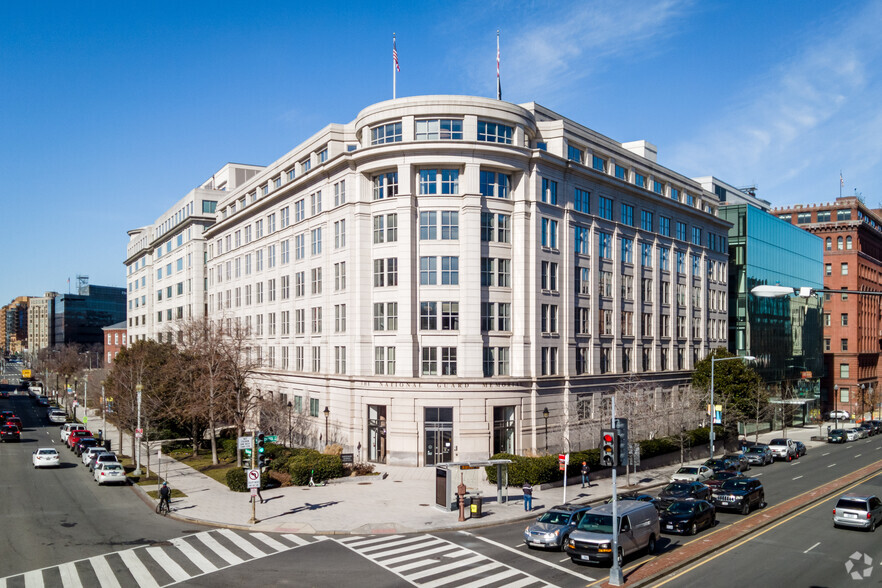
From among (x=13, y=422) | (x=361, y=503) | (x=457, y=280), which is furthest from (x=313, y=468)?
(x=13, y=422)

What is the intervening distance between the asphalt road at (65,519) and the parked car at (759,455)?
4591 cm

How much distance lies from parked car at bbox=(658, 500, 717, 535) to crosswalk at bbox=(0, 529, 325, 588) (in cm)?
1569

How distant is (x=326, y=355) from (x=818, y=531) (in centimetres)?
3823

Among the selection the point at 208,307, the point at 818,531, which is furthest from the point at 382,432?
the point at 208,307

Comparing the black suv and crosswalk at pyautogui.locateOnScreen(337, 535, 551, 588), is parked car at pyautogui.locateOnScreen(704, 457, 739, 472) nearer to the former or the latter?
the black suv

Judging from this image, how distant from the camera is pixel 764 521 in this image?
32.6 metres

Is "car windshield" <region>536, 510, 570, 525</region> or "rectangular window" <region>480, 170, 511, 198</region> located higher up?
"rectangular window" <region>480, 170, 511, 198</region>

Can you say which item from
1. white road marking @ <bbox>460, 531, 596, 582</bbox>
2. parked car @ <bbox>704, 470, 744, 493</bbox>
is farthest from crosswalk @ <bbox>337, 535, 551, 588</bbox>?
parked car @ <bbox>704, 470, 744, 493</bbox>

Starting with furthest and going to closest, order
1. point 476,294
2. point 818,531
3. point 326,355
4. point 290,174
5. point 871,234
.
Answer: point 871,234 < point 290,174 < point 326,355 < point 476,294 < point 818,531

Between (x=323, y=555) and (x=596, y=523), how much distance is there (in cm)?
1091

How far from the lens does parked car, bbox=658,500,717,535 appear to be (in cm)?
2977

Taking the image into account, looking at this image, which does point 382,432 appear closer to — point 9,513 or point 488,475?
point 488,475

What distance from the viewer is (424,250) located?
5025 centimetres

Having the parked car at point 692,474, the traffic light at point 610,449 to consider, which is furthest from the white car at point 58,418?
the traffic light at point 610,449
